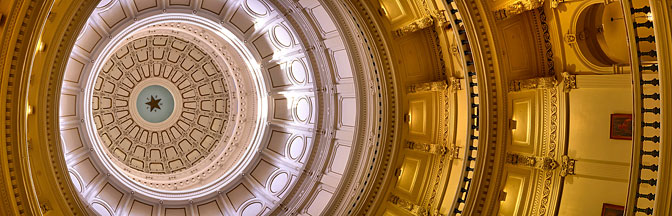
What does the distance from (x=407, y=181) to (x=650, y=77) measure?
7570 mm

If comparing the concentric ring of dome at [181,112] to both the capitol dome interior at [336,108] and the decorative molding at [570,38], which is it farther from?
the decorative molding at [570,38]

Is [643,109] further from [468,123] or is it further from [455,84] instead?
[455,84]

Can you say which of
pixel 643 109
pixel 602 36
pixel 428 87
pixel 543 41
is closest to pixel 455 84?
pixel 428 87

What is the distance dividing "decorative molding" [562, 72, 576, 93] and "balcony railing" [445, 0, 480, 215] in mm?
1869

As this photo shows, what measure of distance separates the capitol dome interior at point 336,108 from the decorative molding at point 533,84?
47 millimetres

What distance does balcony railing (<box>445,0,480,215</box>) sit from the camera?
1088 cm

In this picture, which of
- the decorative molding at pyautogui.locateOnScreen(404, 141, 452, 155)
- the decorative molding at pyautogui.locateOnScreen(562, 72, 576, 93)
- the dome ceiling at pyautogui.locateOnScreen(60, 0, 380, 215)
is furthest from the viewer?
the dome ceiling at pyautogui.locateOnScreen(60, 0, 380, 215)

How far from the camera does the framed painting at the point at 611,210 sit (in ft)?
30.9

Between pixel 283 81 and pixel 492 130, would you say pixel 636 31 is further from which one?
pixel 283 81

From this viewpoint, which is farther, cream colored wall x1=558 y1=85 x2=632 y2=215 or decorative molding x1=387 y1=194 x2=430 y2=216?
decorative molding x1=387 y1=194 x2=430 y2=216

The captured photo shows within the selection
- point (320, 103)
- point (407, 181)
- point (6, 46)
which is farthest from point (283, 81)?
point (6, 46)

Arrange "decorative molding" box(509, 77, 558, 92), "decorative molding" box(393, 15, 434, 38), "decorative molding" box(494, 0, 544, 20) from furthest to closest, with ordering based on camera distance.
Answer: "decorative molding" box(393, 15, 434, 38) → "decorative molding" box(509, 77, 558, 92) → "decorative molding" box(494, 0, 544, 20)

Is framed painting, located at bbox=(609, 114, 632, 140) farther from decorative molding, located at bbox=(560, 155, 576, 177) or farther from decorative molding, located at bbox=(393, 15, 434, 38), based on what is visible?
decorative molding, located at bbox=(393, 15, 434, 38)

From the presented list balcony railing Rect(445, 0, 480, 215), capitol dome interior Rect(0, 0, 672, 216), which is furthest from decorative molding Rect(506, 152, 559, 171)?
balcony railing Rect(445, 0, 480, 215)
